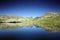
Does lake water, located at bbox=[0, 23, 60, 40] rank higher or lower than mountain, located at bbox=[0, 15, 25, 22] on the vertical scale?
lower

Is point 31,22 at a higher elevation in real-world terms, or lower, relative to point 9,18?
lower

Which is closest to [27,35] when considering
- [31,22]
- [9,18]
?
[31,22]

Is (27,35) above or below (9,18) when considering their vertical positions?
below

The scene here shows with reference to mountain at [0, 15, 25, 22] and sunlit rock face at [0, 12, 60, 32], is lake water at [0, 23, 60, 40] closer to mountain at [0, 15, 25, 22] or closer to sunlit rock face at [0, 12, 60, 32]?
sunlit rock face at [0, 12, 60, 32]

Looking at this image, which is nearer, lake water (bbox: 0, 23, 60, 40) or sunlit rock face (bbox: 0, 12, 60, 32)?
lake water (bbox: 0, 23, 60, 40)

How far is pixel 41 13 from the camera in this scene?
17.0ft

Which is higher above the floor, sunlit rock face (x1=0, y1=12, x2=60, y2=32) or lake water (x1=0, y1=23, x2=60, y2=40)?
sunlit rock face (x1=0, y1=12, x2=60, y2=32)

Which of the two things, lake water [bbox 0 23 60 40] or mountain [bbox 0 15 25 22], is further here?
mountain [bbox 0 15 25 22]

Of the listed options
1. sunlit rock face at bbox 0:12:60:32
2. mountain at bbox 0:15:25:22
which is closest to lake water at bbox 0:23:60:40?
sunlit rock face at bbox 0:12:60:32

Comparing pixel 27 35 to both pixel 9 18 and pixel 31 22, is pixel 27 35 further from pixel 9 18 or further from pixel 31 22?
pixel 9 18

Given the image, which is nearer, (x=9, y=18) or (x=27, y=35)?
(x=27, y=35)

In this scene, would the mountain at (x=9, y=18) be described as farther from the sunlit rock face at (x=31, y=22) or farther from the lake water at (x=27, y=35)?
the lake water at (x=27, y=35)

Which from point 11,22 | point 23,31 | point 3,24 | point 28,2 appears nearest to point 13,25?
point 11,22

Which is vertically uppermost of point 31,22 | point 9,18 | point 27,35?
point 9,18
